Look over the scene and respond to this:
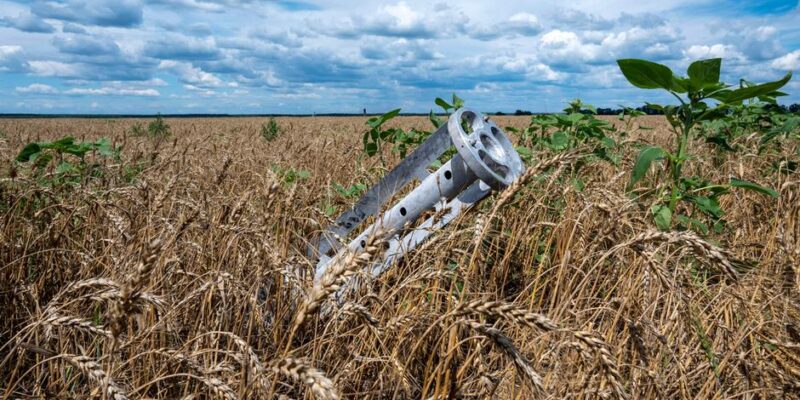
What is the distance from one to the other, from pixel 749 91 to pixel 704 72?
0.18m

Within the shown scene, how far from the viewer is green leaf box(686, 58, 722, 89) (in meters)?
2.12

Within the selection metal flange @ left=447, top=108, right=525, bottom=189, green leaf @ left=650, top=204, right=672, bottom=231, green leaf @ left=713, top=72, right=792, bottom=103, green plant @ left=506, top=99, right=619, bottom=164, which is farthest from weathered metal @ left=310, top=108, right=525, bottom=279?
green plant @ left=506, top=99, right=619, bottom=164

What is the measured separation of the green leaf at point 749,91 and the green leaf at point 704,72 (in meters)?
0.08

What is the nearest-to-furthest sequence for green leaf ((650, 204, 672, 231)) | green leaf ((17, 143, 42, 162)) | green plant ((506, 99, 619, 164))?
green leaf ((650, 204, 672, 231)) → green leaf ((17, 143, 42, 162)) → green plant ((506, 99, 619, 164))

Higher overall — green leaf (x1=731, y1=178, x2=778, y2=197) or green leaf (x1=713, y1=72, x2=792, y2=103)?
green leaf (x1=713, y1=72, x2=792, y2=103)

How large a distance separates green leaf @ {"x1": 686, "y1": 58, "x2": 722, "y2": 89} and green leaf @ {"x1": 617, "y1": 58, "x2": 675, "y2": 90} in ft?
0.25

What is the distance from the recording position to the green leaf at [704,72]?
2.12 meters

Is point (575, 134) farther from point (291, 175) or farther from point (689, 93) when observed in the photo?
point (291, 175)

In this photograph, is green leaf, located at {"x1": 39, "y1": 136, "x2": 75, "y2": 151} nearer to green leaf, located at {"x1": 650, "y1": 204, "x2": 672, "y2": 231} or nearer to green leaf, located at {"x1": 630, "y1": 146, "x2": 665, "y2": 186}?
green leaf, located at {"x1": 630, "y1": 146, "x2": 665, "y2": 186}

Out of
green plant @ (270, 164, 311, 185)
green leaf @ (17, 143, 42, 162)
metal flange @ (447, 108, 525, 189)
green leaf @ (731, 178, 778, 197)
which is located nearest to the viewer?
metal flange @ (447, 108, 525, 189)

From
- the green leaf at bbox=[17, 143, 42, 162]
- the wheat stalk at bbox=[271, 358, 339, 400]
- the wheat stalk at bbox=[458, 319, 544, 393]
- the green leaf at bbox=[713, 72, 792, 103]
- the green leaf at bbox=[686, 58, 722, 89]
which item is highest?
the green leaf at bbox=[686, 58, 722, 89]

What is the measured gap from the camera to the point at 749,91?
2.15 metres

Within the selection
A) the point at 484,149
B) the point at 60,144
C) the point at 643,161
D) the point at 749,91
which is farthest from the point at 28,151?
the point at 749,91

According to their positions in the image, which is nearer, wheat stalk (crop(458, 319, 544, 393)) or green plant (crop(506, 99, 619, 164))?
wheat stalk (crop(458, 319, 544, 393))
